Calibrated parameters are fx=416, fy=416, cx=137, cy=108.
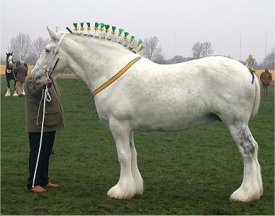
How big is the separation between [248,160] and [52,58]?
304 cm

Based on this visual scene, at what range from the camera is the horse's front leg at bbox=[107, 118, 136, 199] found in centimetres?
557

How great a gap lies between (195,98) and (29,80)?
248 centimetres

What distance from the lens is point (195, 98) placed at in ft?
17.6

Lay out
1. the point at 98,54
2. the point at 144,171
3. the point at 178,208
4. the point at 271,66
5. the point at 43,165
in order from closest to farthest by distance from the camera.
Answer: the point at 178,208 → the point at 98,54 → the point at 43,165 → the point at 144,171 → the point at 271,66

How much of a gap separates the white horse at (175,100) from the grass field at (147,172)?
0.37 metres

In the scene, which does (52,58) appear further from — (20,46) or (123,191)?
(20,46)

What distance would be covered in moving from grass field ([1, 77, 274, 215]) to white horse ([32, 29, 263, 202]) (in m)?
0.37

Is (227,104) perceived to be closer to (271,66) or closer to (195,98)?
(195,98)

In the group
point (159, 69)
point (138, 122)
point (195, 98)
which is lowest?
point (138, 122)

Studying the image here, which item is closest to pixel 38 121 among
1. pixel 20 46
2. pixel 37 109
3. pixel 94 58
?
pixel 37 109

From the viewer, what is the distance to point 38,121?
6.17m

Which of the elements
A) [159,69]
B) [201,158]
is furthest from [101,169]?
[159,69]

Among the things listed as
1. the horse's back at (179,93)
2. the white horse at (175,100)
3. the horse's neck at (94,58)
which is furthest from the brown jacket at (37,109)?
the horse's back at (179,93)

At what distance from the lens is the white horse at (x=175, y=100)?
5359 millimetres
